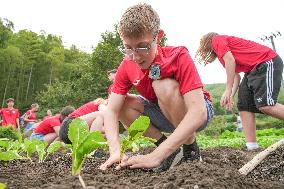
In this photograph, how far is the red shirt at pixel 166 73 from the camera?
2.49 m

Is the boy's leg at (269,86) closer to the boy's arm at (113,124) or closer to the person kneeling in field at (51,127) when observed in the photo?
the boy's arm at (113,124)

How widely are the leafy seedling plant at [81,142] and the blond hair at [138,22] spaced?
2.16 ft

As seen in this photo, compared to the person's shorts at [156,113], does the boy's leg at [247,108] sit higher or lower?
lower

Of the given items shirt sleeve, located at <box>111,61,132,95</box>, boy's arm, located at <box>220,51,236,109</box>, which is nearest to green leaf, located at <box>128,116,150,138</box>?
shirt sleeve, located at <box>111,61,132,95</box>

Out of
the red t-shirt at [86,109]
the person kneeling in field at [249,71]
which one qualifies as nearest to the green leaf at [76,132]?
the person kneeling in field at [249,71]

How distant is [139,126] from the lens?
6.88 ft

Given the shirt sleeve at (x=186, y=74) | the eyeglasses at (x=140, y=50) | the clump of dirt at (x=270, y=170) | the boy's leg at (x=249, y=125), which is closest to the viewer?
the eyeglasses at (x=140, y=50)

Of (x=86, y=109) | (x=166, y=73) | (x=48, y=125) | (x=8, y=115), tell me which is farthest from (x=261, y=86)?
(x=8, y=115)

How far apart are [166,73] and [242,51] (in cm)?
209

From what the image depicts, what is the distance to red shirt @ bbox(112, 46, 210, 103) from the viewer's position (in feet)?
8.16

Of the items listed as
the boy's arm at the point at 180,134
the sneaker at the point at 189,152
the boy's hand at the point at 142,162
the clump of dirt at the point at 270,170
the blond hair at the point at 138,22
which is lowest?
the clump of dirt at the point at 270,170

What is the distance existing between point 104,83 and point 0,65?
1673cm

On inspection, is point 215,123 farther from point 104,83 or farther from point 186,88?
point 186,88

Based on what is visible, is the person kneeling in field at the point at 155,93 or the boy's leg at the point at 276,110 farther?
the boy's leg at the point at 276,110
